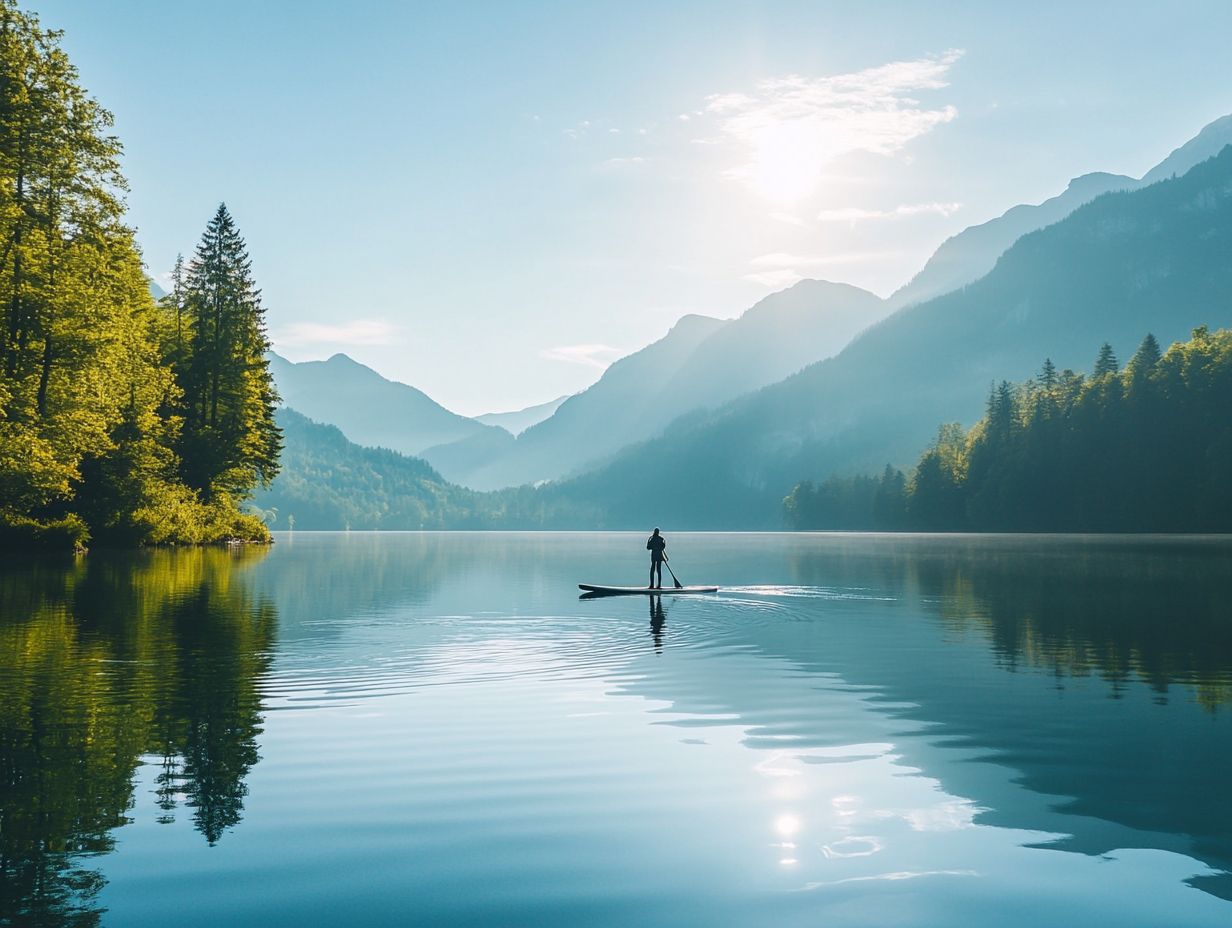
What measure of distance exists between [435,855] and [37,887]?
11.1ft

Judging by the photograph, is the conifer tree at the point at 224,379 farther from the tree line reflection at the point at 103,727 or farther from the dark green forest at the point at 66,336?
the tree line reflection at the point at 103,727

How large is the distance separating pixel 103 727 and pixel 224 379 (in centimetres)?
8419

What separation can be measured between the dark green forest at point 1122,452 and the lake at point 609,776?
14152 cm

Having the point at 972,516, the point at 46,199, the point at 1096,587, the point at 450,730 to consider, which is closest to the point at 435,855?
the point at 450,730

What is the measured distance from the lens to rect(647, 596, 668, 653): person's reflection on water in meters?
29.2

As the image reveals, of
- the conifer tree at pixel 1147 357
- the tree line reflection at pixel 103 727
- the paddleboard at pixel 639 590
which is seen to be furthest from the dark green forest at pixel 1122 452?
the tree line reflection at pixel 103 727

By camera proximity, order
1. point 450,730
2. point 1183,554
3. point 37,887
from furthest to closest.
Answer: point 1183,554 → point 450,730 → point 37,887

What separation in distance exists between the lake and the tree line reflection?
0.07 m

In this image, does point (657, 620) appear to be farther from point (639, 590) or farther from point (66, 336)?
point (66, 336)

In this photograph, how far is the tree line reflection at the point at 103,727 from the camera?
9.41 metres

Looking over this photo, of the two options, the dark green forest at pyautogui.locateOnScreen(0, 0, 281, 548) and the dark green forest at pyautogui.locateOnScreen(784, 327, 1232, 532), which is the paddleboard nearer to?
the dark green forest at pyautogui.locateOnScreen(0, 0, 281, 548)

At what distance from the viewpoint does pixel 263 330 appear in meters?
101

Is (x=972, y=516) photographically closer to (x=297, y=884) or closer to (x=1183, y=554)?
(x=1183, y=554)

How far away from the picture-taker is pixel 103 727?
15297mm
